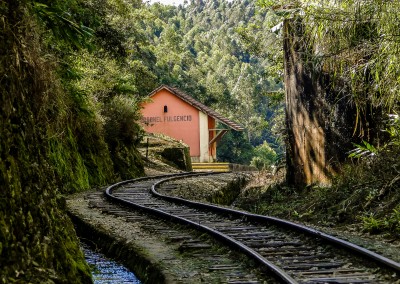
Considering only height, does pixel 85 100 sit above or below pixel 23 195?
above

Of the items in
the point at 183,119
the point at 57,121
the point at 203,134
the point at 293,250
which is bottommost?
the point at 293,250

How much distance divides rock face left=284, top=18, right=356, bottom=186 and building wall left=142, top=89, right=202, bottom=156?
113 ft

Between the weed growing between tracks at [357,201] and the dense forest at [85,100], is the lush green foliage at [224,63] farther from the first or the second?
the weed growing between tracks at [357,201]

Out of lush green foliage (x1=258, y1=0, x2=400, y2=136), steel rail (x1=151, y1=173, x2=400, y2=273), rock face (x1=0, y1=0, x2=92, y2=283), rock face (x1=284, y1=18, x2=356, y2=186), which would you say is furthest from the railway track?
rock face (x1=284, y1=18, x2=356, y2=186)

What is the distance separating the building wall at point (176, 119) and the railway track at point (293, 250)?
36.9 meters

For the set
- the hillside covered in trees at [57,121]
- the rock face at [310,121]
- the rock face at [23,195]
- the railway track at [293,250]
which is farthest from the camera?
the rock face at [310,121]

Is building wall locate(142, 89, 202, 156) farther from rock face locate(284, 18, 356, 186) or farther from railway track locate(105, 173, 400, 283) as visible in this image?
railway track locate(105, 173, 400, 283)

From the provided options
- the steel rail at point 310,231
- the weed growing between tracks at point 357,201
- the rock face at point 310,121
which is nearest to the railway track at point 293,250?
the steel rail at point 310,231

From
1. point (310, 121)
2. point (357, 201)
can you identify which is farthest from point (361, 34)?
point (310, 121)

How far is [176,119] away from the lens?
49.3 m

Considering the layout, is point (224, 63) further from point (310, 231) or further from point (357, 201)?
point (310, 231)

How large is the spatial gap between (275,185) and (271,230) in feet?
19.4

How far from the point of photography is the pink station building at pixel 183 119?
1928 inches

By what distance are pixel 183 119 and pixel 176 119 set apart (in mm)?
619
